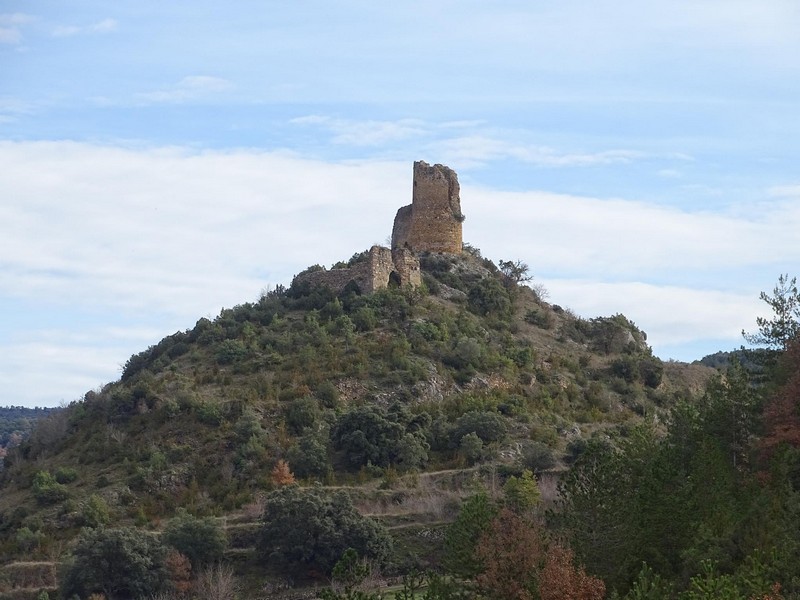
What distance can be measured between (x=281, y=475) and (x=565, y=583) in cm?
1845

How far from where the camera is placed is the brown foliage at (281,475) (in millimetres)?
48969

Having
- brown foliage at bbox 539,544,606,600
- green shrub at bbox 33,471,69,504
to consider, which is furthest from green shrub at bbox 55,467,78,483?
brown foliage at bbox 539,544,606,600

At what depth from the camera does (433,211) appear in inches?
2512

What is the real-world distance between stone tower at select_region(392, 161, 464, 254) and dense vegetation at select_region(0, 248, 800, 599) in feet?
2.97

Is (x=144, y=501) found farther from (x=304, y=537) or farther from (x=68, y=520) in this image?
(x=304, y=537)

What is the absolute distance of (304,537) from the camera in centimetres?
4478

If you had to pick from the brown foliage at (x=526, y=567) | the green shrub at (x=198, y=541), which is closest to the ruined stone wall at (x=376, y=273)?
the green shrub at (x=198, y=541)

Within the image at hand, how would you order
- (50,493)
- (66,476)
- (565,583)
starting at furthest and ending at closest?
(66,476)
(50,493)
(565,583)

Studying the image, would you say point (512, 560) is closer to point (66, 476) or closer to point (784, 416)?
point (784, 416)

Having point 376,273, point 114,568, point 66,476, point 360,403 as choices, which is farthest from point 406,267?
point 114,568

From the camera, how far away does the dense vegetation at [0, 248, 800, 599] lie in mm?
35438

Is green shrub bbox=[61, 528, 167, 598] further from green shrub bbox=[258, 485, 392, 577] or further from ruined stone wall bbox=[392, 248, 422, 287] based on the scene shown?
ruined stone wall bbox=[392, 248, 422, 287]

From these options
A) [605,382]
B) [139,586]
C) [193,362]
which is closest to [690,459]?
[139,586]

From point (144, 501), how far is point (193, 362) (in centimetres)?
1000
